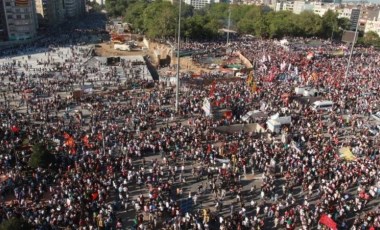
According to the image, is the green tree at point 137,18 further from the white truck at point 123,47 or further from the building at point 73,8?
the building at point 73,8

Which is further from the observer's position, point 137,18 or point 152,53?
point 137,18

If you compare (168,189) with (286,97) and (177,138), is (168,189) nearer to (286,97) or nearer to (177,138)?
(177,138)

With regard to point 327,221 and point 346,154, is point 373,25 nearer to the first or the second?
point 346,154

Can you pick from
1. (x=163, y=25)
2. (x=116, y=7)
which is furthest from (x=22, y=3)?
(x=116, y=7)

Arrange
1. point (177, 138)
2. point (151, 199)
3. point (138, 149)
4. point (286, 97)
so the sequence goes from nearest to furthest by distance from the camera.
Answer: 1. point (151, 199)
2. point (138, 149)
3. point (177, 138)
4. point (286, 97)

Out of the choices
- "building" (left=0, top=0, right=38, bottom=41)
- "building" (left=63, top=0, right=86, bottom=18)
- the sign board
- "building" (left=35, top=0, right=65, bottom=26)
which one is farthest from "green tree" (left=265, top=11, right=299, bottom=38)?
"building" (left=63, top=0, right=86, bottom=18)

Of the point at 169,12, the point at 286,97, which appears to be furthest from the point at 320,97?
the point at 169,12

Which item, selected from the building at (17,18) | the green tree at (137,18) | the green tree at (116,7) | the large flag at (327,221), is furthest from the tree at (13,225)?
the green tree at (116,7)
